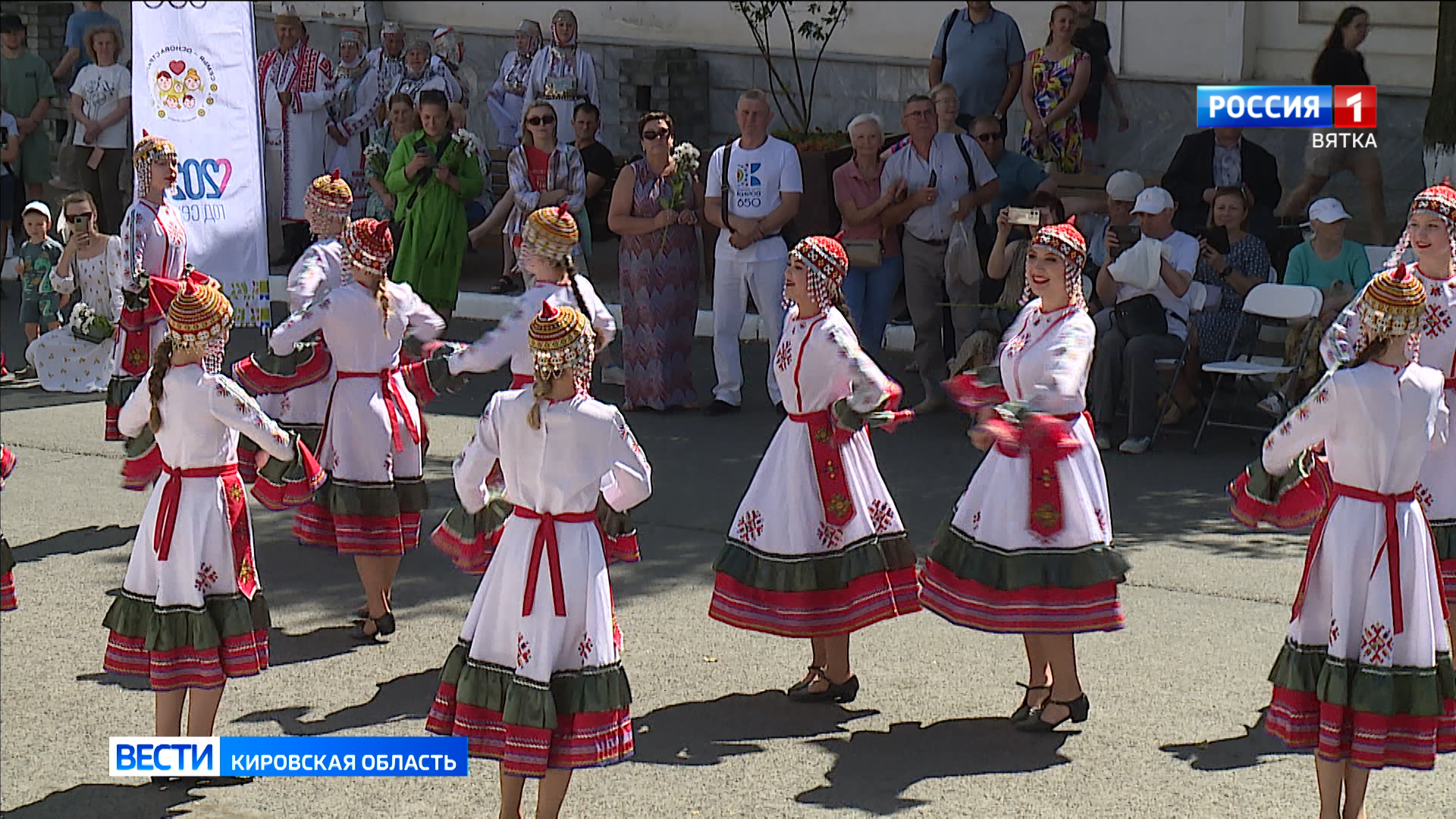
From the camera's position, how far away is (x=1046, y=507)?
681cm

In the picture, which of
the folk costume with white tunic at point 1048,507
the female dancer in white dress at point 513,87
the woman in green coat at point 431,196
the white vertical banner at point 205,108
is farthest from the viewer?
the female dancer in white dress at point 513,87

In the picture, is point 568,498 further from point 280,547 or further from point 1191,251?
point 1191,251

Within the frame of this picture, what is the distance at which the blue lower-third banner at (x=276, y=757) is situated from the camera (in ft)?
21.4

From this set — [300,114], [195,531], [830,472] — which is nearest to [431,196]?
[300,114]

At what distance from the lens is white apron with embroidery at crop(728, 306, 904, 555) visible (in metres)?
7.08

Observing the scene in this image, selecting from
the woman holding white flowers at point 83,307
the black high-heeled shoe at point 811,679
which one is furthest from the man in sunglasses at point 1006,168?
the black high-heeled shoe at point 811,679

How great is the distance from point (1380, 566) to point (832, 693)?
2273mm

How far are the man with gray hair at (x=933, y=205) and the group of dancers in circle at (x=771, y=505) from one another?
160 inches

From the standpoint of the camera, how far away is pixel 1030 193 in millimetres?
12539

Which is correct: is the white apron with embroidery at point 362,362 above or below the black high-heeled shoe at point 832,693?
above

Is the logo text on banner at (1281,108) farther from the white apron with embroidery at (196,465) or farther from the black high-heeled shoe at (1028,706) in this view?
the white apron with embroidery at (196,465)

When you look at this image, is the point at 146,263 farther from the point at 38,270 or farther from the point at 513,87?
the point at 513,87

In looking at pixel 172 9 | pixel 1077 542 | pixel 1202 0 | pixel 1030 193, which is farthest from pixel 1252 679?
pixel 1202 0

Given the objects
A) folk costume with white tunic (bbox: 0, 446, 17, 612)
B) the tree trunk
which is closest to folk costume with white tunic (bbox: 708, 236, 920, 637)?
folk costume with white tunic (bbox: 0, 446, 17, 612)
